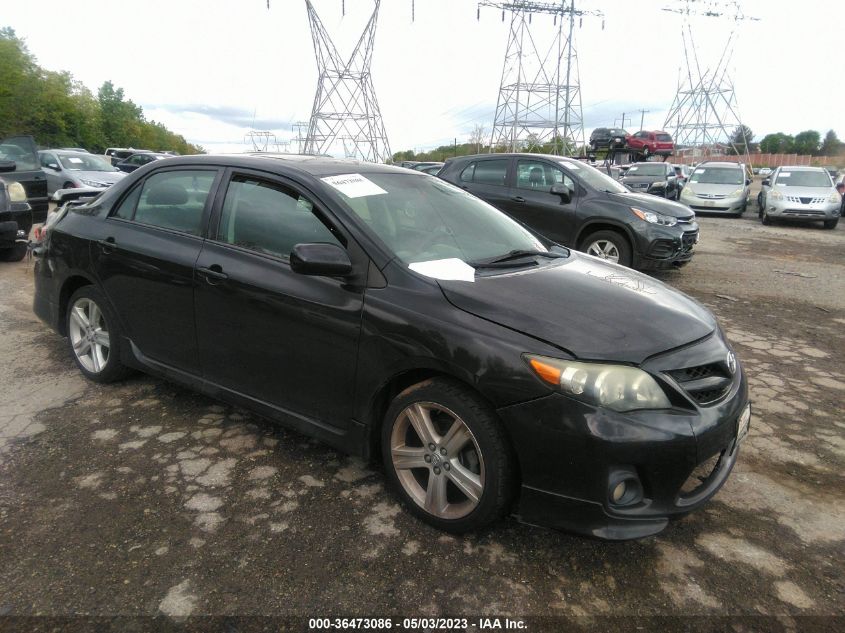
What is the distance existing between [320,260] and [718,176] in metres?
17.7

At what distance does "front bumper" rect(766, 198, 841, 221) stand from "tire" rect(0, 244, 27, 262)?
1628 cm

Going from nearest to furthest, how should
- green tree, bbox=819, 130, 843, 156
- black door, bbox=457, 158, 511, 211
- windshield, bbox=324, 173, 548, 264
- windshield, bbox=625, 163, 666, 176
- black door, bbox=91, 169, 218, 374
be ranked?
windshield, bbox=324, 173, 548, 264 < black door, bbox=91, 169, 218, 374 < black door, bbox=457, 158, 511, 211 < windshield, bbox=625, 163, 666, 176 < green tree, bbox=819, 130, 843, 156

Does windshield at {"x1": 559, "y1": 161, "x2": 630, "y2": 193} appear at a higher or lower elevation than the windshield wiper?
higher

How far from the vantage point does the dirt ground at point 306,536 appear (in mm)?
2141

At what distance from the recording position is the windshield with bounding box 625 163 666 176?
2030 centimetres

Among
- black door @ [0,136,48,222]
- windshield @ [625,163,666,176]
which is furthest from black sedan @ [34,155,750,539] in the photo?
windshield @ [625,163,666,176]

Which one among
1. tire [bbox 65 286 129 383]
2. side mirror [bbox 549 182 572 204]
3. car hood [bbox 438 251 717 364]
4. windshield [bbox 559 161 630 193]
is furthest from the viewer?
windshield [bbox 559 161 630 193]

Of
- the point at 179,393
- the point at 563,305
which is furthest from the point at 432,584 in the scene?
the point at 179,393

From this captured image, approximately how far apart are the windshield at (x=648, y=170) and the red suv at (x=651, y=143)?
19.3 m

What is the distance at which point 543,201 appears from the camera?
8.18 meters

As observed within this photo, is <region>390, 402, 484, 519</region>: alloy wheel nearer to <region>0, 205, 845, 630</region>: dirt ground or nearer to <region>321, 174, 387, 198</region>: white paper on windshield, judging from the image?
<region>0, 205, 845, 630</region>: dirt ground

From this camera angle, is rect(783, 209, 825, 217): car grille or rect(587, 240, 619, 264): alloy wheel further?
rect(783, 209, 825, 217): car grille

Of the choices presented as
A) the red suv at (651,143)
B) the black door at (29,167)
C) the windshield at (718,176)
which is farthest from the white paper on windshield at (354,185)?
the red suv at (651,143)

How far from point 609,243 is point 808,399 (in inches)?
159
